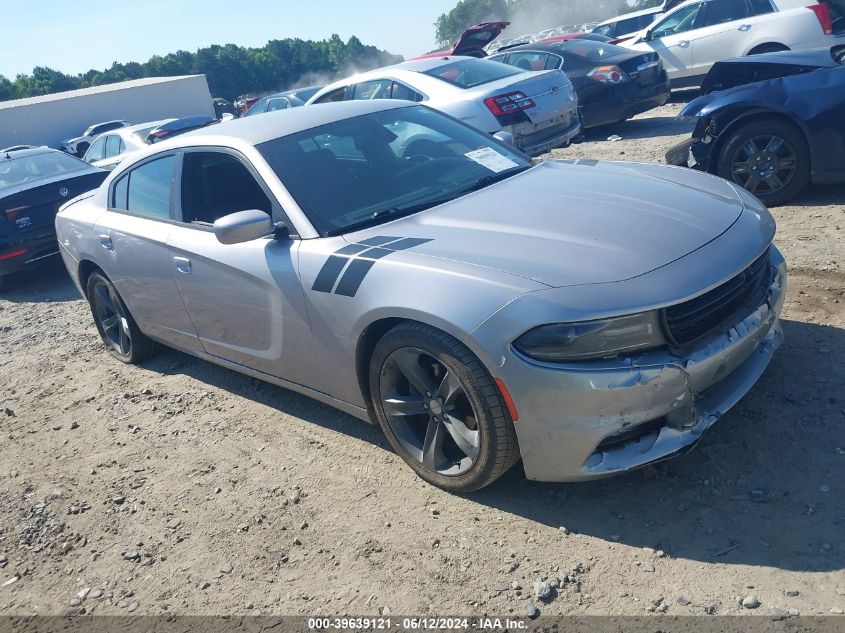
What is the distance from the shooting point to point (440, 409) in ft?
9.95

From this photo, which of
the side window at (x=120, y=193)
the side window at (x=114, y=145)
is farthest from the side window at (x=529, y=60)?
the side window at (x=120, y=193)

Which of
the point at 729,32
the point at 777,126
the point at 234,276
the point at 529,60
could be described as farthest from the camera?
the point at 529,60

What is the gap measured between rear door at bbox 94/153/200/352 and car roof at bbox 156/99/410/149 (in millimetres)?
281

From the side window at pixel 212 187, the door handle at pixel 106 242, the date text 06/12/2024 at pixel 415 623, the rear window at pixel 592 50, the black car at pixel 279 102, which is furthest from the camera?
the black car at pixel 279 102

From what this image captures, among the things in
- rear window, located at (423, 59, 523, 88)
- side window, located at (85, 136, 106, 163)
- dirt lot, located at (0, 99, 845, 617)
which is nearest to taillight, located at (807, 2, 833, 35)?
rear window, located at (423, 59, 523, 88)

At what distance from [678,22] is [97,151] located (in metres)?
10.5

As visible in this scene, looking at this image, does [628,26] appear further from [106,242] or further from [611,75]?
[106,242]

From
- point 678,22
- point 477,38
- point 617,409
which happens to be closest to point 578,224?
point 617,409

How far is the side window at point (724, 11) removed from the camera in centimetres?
1141

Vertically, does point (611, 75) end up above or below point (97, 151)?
below

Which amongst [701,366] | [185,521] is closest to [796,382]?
[701,366]

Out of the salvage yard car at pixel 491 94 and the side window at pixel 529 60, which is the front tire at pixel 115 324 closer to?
the salvage yard car at pixel 491 94

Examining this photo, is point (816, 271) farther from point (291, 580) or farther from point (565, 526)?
point (291, 580)

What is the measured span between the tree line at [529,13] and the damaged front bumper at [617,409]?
168ft
